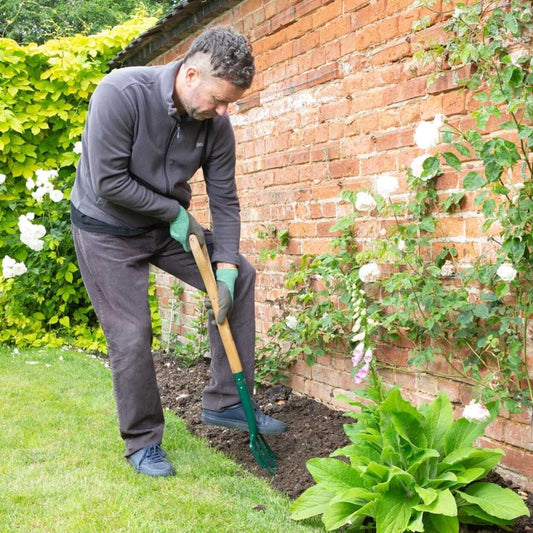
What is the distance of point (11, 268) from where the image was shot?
230 inches

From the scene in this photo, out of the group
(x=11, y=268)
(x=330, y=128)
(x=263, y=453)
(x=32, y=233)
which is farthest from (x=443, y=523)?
(x=11, y=268)

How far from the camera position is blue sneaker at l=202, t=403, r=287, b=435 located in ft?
10.9

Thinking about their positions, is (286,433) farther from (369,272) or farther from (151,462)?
(369,272)

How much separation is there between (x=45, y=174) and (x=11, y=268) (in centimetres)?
90

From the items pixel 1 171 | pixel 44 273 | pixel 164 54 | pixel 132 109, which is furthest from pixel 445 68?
pixel 1 171

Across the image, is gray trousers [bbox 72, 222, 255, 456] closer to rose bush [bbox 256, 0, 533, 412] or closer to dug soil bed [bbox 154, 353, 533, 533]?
dug soil bed [bbox 154, 353, 533, 533]

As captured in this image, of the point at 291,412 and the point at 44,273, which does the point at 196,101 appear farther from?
the point at 44,273

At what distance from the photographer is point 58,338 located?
6344 millimetres

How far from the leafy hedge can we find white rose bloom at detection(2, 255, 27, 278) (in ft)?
0.64

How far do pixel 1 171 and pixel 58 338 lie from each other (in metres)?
1.71

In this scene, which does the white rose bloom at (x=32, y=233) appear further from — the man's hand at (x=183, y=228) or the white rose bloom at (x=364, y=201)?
the white rose bloom at (x=364, y=201)

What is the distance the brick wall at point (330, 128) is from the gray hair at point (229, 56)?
31.5 inches

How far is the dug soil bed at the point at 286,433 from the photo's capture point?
2.87 metres

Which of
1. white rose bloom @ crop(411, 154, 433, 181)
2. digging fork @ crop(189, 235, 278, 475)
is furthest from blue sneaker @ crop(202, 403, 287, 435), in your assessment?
white rose bloom @ crop(411, 154, 433, 181)
